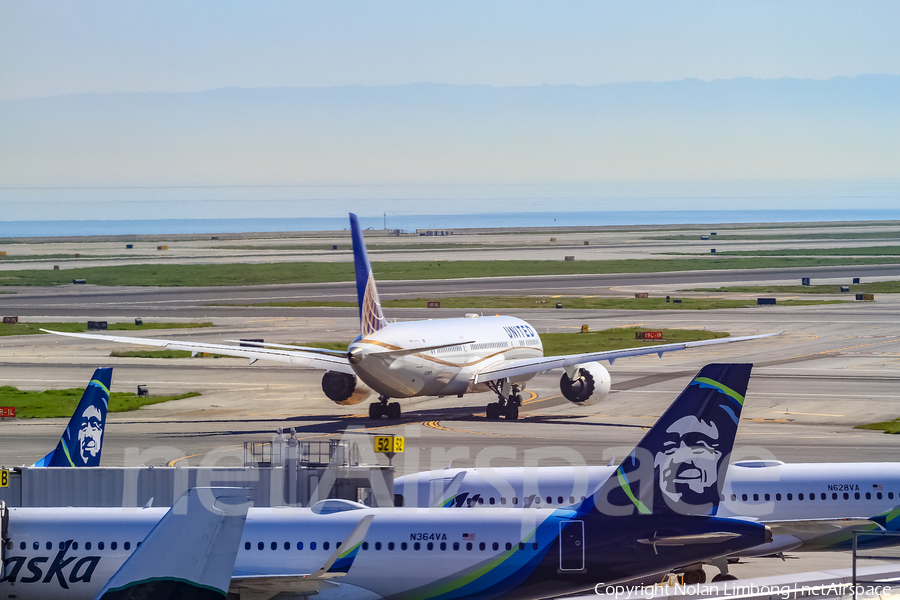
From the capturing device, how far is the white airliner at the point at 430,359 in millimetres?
51156

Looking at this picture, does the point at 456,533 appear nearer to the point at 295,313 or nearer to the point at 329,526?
the point at 329,526

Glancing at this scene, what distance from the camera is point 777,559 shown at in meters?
30.6

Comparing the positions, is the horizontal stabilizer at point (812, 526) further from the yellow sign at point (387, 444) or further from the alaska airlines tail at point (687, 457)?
the yellow sign at point (387, 444)

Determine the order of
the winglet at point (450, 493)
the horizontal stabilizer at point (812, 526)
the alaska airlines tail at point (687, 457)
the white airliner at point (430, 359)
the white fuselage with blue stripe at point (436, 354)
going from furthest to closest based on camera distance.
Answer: the white airliner at point (430, 359)
the white fuselage with blue stripe at point (436, 354)
the winglet at point (450, 493)
the horizontal stabilizer at point (812, 526)
the alaska airlines tail at point (687, 457)

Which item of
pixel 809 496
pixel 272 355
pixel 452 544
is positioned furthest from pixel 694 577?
pixel 272 355

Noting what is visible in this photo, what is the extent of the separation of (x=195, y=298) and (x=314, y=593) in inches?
4662

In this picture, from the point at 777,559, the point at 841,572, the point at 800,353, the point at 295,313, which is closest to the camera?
the point at 841,572

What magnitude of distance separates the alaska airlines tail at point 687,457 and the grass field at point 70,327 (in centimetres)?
8181

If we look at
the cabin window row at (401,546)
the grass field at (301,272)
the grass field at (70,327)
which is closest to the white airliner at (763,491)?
the cabin window row at (401,546)

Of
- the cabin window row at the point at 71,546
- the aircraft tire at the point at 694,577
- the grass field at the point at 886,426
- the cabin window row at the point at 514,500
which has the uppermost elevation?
the grass field at the point at 886,426

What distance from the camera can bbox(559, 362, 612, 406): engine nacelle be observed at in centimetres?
5675

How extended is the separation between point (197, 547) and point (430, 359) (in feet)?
119

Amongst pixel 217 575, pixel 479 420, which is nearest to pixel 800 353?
pixel 479 420

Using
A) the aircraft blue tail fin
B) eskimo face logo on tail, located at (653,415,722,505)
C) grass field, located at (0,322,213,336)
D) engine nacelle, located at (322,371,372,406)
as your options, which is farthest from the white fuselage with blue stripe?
grass field, located at (0,322,213,336)
